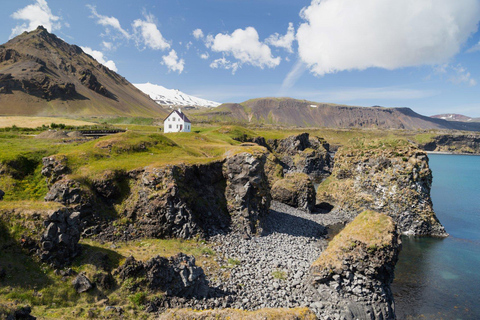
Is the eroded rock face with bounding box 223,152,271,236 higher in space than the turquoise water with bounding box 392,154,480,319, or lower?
higher

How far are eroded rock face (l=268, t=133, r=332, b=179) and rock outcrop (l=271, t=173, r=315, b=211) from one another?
50.6 m

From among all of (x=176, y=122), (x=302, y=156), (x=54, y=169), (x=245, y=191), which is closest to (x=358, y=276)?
(x=245, y=191)

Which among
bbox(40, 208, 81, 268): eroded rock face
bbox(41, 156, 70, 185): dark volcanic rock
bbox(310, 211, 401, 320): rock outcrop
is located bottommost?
bbox(310, 211, 401, 320): rock outcrop

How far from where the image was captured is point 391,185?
4641 centimetres

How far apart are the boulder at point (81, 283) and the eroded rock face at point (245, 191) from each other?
19.1 m

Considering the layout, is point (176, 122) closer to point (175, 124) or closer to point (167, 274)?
point (175, 124)

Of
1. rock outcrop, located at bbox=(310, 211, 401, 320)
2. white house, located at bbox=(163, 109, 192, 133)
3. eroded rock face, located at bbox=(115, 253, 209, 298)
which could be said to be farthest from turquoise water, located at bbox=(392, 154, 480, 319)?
white house, located at bbox=(163, 109, 192, 133)

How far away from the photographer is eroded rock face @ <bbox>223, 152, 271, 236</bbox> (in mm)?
34625

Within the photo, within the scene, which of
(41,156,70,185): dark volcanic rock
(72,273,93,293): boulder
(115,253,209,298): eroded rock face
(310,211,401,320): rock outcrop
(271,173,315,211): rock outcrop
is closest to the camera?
(72,273,93,293): boulder

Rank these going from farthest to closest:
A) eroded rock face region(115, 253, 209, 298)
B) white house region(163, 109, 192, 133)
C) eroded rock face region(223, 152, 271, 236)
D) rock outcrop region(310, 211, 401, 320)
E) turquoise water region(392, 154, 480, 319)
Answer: white house region(163, 109, 192, 133) → eroded rock face region(223, 152, 271, 236) → turquoise water region(392, 154, 480, 319) → rock outcrop region(310, 211, 401, 320) → eroded rock face region(115, 253, 209, 298)

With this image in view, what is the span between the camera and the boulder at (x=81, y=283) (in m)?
17.4

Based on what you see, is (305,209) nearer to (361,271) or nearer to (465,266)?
(465,266)

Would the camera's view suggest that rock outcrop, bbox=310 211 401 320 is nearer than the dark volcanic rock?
Yes

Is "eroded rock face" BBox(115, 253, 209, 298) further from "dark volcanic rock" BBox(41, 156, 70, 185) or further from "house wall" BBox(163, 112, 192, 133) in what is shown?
"house wall" BBox(163, 112, 192, 133)
